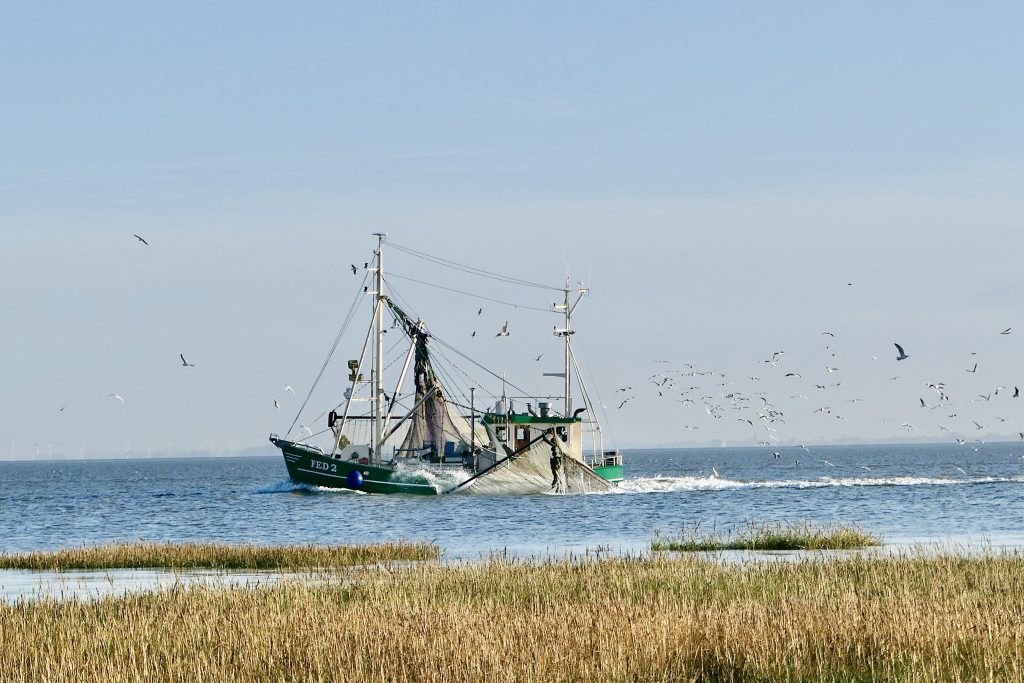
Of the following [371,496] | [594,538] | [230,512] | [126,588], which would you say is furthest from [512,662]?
[371,496]

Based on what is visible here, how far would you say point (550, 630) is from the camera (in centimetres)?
1748

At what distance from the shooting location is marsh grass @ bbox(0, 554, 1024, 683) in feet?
50.1

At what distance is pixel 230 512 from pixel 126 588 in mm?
43408

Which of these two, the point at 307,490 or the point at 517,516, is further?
the point at 307,490

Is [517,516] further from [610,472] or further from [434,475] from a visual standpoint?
[610,472]

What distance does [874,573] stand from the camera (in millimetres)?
24234

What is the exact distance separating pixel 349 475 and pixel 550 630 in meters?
60.6

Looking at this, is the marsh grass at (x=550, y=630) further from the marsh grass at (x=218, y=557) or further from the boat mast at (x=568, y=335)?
the boat mast at (x=568, y=335)

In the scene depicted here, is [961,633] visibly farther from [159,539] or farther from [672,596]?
[159,539]

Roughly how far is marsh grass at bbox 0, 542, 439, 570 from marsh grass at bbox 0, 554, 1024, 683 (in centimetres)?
827

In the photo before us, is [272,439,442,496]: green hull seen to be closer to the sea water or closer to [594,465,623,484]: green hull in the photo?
the sea water

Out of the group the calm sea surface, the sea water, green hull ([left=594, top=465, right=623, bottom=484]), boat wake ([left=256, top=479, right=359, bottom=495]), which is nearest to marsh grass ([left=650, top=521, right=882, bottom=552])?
the sea water

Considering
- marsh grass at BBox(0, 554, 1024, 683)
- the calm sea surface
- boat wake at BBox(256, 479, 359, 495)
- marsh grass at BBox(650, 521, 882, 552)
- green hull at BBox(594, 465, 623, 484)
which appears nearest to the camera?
Result: marsh grass at BBox(0, 554, 1024, 683)

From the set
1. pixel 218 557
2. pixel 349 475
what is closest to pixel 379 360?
pixel 349 475
